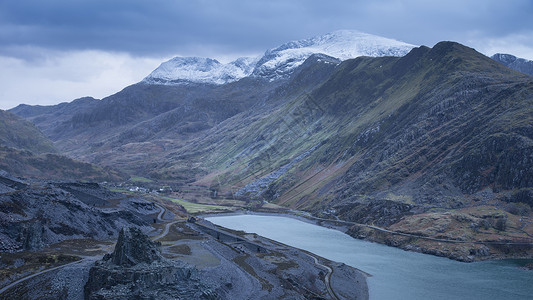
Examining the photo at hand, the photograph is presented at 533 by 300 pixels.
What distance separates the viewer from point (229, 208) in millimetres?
194000

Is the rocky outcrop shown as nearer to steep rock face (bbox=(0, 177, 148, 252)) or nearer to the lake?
steep rock face (bbox=(0, 177, 148, 252))

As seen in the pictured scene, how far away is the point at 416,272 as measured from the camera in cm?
8950

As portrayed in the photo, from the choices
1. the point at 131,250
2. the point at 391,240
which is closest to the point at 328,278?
the point at 391,240

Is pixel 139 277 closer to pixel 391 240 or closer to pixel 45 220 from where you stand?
pixel 45 220

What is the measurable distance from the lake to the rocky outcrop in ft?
117

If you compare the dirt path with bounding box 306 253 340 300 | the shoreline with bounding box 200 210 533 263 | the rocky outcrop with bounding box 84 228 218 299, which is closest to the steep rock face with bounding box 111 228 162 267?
the rocky outcrop with bounding box 84 228 218 299

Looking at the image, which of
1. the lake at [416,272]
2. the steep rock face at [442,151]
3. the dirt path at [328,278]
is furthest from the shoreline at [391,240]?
the dirt path at [328,278]

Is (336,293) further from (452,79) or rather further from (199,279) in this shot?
(452,79)

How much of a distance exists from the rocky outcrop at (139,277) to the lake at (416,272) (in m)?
35.6

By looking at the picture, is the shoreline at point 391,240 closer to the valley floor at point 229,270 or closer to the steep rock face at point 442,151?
the steep rock face at point 442,151

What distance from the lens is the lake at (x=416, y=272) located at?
7638 centimetres

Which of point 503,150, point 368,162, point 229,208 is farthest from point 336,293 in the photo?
point 229,208

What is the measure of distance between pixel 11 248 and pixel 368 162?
137006mm

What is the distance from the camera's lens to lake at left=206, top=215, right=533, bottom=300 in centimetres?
7638
